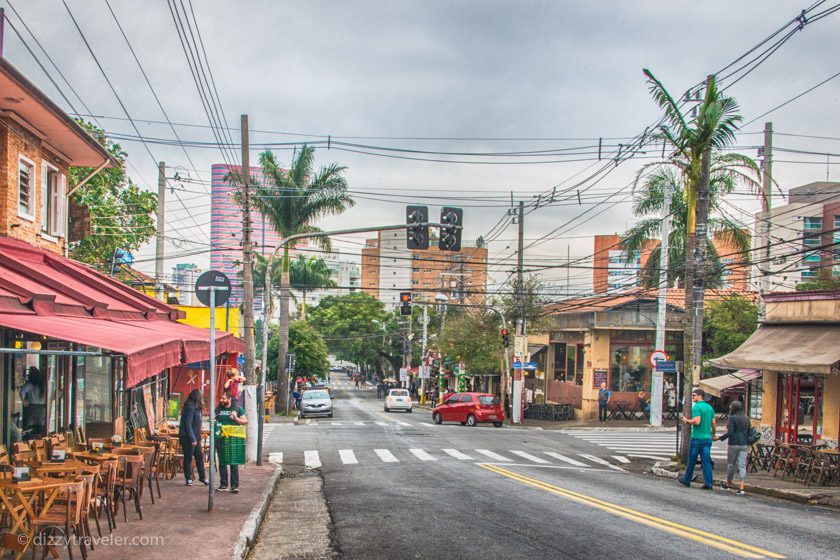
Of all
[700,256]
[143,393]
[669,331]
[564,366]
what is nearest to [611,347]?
[669,331]

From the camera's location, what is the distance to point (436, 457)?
75.5 feet

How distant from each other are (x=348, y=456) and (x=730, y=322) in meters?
25.2

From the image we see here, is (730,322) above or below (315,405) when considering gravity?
above

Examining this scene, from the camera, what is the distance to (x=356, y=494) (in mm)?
14805

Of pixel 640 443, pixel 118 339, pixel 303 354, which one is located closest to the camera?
pixel 118 339

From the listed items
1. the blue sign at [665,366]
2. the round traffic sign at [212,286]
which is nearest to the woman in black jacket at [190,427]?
the round traffic sign at [212,286]

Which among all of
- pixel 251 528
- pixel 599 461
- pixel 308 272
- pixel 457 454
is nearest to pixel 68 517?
pixel 251 528

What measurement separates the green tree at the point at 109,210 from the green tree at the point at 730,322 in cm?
2769

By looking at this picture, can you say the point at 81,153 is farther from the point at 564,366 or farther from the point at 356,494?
the point at 564,366

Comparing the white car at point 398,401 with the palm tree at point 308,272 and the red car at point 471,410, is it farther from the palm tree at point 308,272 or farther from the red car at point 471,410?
the palm tree at point 308,272

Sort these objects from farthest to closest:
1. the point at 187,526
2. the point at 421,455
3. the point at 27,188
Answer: the point at 421,455, the point at 27,188, the point at 187,526

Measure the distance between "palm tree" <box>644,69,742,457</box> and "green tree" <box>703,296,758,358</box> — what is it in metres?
19.9

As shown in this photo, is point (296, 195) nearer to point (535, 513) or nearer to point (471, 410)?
point (471, 410)

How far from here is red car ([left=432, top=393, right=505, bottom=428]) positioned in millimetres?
39781
